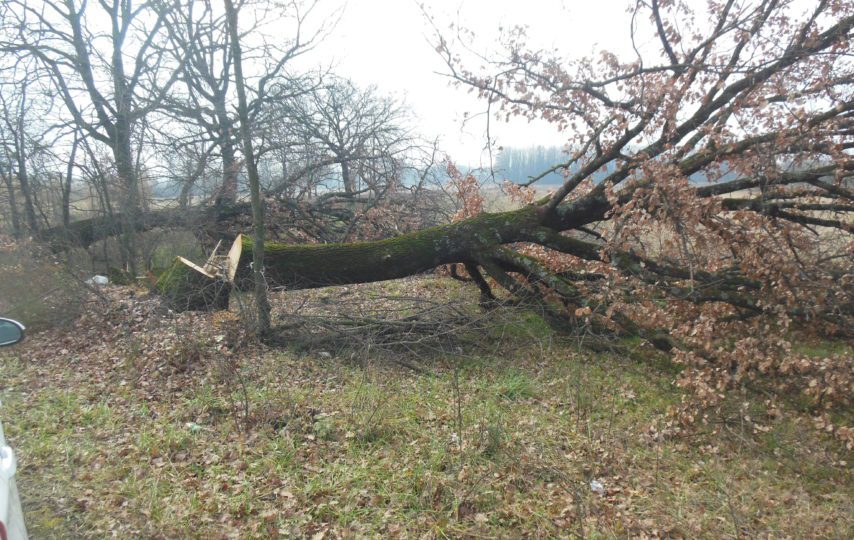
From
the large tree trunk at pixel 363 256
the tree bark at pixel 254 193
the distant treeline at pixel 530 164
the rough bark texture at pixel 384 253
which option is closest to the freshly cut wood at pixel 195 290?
the large tree trunk at pixel 363 256

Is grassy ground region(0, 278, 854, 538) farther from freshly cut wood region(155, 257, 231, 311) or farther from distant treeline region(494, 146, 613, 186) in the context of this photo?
distant treeline region(494, 146, 613, 186)

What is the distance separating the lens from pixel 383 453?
4.34 meters

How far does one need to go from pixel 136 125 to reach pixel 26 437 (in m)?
10.9

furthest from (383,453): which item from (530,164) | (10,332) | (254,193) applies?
(530,164)

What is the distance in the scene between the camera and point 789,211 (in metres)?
6.43

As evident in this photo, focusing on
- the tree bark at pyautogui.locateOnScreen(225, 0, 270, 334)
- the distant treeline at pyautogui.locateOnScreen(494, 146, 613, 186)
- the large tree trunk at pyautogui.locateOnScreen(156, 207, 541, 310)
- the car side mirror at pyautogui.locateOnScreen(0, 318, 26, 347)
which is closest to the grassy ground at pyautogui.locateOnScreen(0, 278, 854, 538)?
the tree bark at pyautogui.locateOnScreen(225, 0, 270, 334)

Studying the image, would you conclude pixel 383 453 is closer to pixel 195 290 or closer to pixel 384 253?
pixel 384 253

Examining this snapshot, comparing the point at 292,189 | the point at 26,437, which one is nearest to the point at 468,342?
the point at 26,437

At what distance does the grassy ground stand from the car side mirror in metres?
1.20

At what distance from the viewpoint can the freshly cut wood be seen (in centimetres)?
782

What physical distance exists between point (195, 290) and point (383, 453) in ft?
15.8

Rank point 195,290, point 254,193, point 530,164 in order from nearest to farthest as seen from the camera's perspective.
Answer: point 254,193 < point 195,290 < point 530,164

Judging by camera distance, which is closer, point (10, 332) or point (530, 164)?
point (10, 332)

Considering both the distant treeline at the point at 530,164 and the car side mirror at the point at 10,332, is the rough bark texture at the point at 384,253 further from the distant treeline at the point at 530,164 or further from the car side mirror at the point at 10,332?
the car side mirror at the point at 10,332
